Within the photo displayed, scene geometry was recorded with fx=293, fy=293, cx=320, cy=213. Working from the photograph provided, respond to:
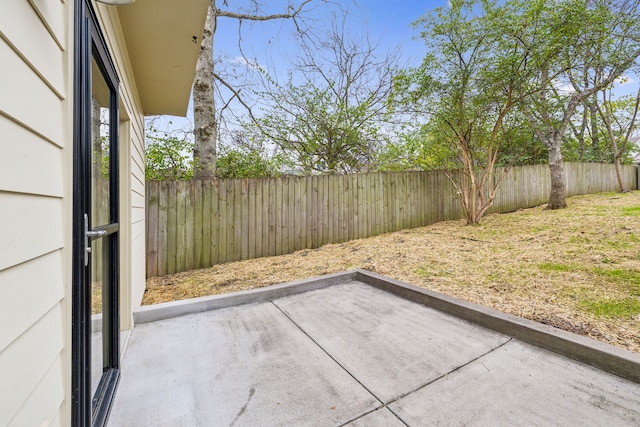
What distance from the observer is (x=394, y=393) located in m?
1.49

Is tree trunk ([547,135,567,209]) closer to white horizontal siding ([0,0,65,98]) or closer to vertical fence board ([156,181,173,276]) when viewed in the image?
vertical fence board ([156,181,173,276])

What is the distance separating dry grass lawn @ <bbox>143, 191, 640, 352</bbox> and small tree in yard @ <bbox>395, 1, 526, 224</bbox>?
165 cm

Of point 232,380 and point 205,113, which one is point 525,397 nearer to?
point 232,380

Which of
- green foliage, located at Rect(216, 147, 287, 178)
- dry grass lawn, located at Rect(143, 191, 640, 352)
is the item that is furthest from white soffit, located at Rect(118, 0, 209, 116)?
green foliage, located at Rect(216, 147, 287, 178)

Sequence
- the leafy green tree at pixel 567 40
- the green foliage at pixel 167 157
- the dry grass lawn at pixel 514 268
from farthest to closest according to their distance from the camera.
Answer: the green foliage at pixel 167 157 < the leafy green tree at pixel 567 40 < the dry grass lawn at pixel 514 268

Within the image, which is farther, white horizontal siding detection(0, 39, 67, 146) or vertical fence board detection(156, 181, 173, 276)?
vertical fence board detection(156, 181, 173, 276)

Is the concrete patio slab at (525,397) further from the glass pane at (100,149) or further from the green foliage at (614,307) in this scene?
the glass pane at (100,149)

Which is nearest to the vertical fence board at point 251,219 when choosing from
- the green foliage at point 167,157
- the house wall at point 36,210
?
the green foliage at point 167,157

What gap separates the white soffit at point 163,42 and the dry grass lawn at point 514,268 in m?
2.21

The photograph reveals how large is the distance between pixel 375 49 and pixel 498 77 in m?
3.40

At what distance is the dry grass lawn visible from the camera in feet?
7.40

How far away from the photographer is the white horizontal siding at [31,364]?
1.94 feet

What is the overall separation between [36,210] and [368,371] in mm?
1646

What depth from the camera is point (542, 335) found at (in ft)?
6.17
